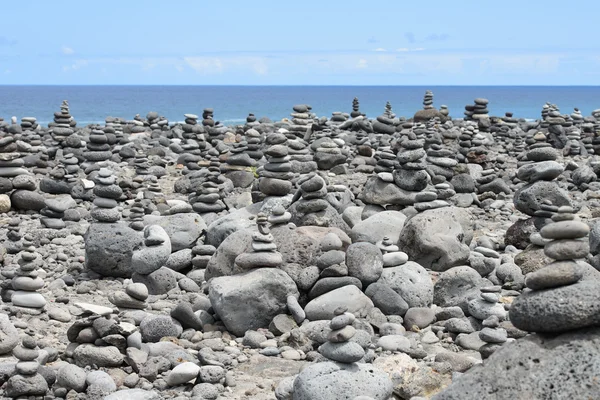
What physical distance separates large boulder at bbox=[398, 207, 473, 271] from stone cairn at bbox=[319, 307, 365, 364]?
431 cm

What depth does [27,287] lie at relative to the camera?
9406 mm

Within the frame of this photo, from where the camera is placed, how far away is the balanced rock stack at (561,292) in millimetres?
5172

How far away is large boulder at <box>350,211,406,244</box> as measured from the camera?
37.9 feet

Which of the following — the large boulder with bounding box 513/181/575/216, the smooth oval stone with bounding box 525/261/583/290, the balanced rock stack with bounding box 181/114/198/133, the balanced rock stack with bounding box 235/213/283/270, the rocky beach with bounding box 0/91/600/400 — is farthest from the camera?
the balanced rock stack with bounding box 181/114/198/133

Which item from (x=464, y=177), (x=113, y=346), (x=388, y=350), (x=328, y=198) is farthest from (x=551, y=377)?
(x=464, y=177)

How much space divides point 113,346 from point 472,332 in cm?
395

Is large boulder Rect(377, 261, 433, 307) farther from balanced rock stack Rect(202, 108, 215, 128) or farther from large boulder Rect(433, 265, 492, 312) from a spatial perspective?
balanced rock stack Rect(202, 108, 215, 128)

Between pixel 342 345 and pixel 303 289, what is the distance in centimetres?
279

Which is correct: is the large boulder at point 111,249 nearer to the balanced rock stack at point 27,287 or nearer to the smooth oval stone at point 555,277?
the balanced rock stack at point 27,287

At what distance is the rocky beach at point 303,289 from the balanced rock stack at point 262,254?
0.09ft

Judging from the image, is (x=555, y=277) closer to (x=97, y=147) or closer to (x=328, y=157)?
(x=328, y=157)

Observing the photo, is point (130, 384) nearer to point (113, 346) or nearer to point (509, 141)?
point (113, 346)

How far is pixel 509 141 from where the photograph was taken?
26.7 meters

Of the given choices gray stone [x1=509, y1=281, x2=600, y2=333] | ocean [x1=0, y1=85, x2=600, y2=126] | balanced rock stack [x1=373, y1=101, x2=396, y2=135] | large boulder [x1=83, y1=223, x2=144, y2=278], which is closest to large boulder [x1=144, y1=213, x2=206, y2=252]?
large boulder [x1=83, y1=223, x2=144, y2=278]
